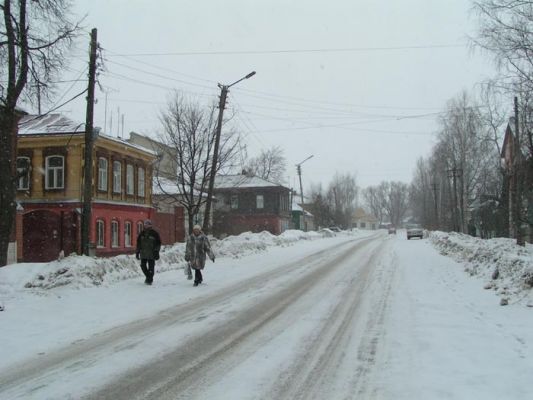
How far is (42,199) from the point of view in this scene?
28812 millimetres

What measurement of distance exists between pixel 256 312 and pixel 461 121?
4211 cm

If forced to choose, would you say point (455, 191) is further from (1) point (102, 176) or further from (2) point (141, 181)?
(1) point (102, 176)

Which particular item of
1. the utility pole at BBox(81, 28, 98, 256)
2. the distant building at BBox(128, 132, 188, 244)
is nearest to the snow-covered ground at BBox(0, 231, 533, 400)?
the utility pole at BBox(81, 28, 98, 256)

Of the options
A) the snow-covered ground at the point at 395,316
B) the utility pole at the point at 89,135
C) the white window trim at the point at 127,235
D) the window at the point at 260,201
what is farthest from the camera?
the window at the point at 260,201

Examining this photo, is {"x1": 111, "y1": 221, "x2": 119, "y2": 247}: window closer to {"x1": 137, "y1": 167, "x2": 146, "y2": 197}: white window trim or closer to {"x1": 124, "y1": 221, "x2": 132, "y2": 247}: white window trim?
{"x1": 124, "y1": 221, "x2": 132, "y2": 247}: white window trim

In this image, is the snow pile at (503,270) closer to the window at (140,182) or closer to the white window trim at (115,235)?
the white window trim at (115,235)

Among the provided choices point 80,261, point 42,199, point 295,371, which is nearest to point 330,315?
point 295,371

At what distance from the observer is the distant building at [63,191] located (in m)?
27.8

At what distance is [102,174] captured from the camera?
30312 millimetres

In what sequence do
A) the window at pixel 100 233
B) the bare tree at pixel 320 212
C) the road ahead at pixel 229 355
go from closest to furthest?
1. the road ahead at pixel 229 355
2. the window at pixel 100 233
3. the bare tree at pixel 320 212

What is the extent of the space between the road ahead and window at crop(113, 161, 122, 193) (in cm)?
2104

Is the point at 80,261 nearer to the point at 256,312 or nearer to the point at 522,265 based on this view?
the point at 256,312

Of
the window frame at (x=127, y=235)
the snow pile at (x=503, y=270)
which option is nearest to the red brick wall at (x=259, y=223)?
the window frame at (x=127, y=235)

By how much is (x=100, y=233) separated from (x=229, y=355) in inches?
955
